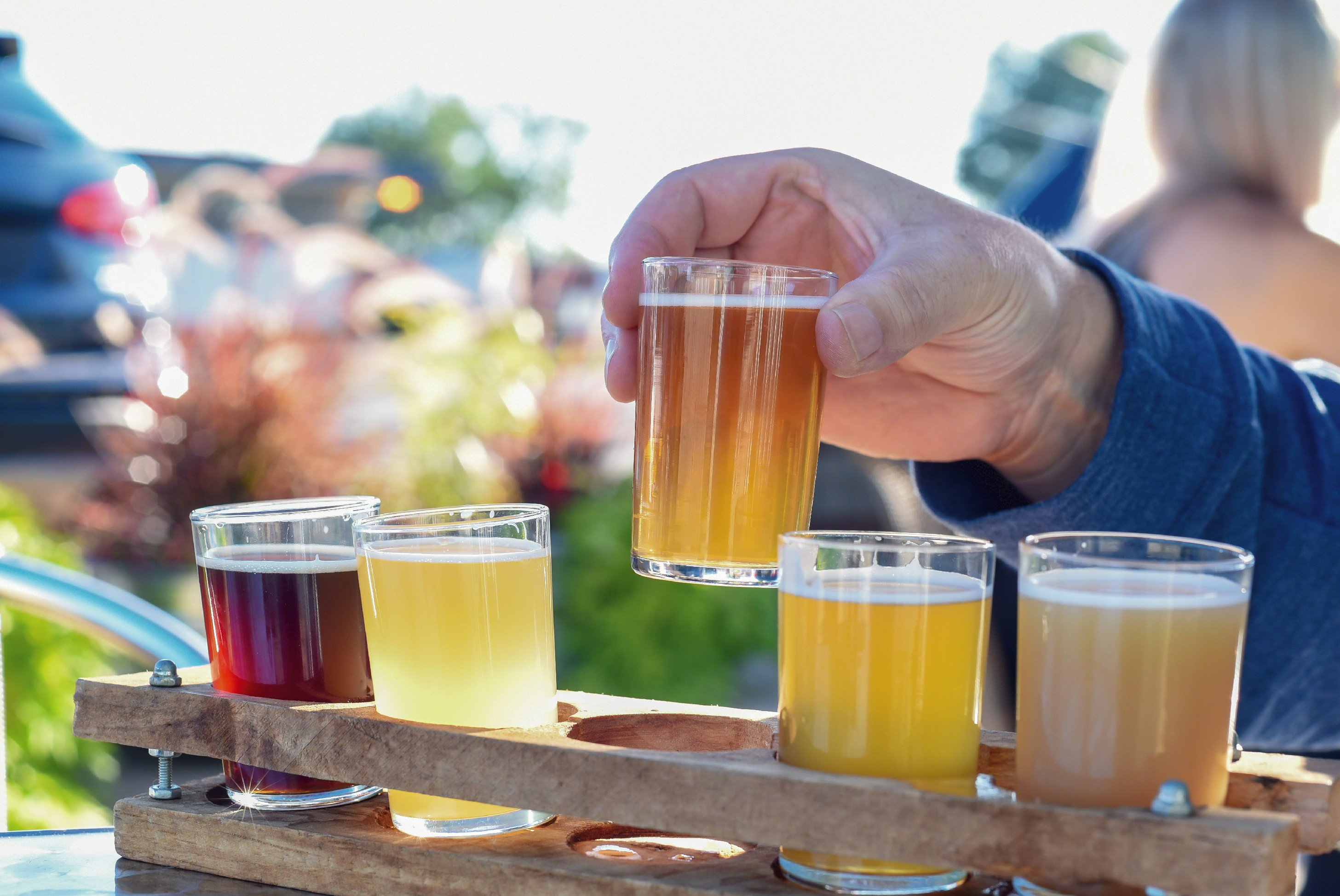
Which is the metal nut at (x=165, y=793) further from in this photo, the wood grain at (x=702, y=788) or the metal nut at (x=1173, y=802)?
the metal nut at (x=1173, y=802)

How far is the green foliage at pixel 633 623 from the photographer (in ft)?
13.7

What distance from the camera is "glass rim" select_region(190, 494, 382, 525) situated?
1356mm

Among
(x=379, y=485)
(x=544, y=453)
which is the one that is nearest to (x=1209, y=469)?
(x=544, y=453)

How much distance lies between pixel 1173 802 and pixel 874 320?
20.7 inches

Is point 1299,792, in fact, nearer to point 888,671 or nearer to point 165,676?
point 888,671

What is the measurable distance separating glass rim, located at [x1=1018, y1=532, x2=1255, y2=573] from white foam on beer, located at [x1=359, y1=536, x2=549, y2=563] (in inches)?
18.6

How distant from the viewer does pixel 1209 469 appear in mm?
1781

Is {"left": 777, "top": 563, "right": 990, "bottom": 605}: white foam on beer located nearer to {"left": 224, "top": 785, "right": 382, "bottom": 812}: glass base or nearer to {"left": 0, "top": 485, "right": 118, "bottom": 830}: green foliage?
{"left": 224, "top": 785, "right": 382, "bottom": 812}: glass base

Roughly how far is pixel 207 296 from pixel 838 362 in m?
5.73

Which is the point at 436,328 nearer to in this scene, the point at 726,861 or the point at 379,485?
the point at 379,485

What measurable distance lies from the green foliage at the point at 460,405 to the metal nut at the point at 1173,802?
3611 mm

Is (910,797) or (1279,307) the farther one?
(1279,307)

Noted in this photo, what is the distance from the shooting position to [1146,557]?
1015 millimetres

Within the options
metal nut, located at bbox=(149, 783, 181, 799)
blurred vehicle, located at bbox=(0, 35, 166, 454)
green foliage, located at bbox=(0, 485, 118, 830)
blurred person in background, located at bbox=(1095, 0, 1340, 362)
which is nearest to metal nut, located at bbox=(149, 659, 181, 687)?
metal nut, located at bbox=(149, 783, 181, 799)
